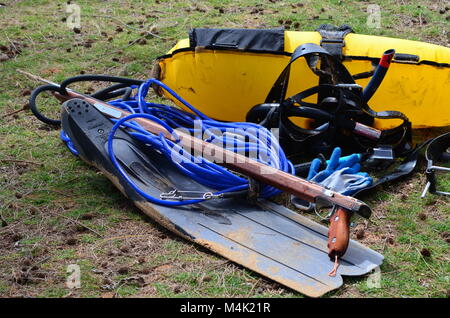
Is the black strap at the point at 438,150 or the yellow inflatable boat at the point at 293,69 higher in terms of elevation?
the yellow inflatable boat at the point at 293,69

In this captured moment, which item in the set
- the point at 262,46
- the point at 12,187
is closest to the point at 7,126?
the point at 12,187

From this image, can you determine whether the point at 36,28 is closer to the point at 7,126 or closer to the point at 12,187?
the point at 7,126

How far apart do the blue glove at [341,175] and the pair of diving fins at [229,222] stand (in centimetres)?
31

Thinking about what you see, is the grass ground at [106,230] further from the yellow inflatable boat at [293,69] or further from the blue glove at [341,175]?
the yellow inflatable boat at [293,69]

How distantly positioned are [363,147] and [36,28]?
342 cm

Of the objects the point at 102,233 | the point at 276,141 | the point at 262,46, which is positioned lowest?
the point at 102,233

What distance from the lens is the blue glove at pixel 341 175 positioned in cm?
340

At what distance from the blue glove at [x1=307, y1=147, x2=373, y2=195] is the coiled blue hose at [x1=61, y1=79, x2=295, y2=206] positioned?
0.47 ft

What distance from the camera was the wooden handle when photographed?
9.30ft

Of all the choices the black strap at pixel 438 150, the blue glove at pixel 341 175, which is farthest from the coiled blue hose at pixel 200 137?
the black strap at pixel 438 150

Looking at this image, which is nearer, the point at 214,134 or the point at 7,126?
the point at 214,134

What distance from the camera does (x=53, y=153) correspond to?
3.99 meters

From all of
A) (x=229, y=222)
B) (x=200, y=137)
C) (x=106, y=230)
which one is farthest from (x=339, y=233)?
(x=200, y=137)

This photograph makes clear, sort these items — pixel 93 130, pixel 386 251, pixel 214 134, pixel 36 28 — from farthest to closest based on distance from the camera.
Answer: pixel 36 28, pixel 214 134, pixel 93 130, pixel 386 251
